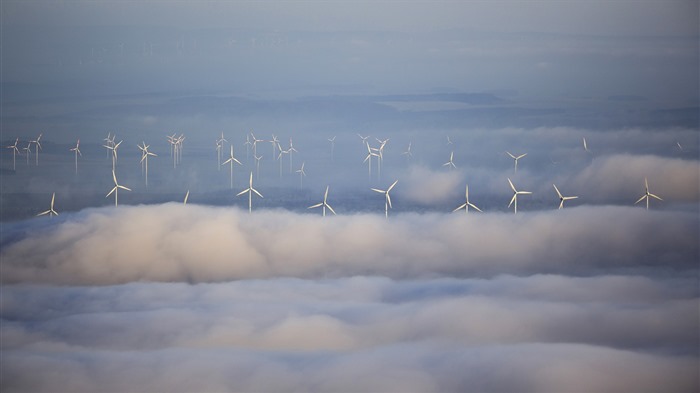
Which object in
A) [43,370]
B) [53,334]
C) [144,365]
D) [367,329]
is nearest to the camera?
[43,370]

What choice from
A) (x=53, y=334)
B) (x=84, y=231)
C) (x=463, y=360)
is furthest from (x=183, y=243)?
(x=463, y=360)

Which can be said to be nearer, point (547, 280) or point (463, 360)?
point (463, 360)

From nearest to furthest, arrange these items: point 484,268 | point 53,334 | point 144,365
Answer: point 144,365, point 53,334, point 484,268

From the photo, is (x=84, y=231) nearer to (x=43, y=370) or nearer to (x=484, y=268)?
(x=43, y=370)

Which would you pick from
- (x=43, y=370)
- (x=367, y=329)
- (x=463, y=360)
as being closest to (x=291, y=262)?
(x=367, y=329)

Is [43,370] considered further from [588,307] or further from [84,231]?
[588,307]

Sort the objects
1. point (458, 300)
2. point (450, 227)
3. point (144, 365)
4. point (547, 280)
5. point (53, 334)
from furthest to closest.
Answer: point (450, 227) → point (547, 280) → point (458, 300) → point (53, 334) → point (144, 365)

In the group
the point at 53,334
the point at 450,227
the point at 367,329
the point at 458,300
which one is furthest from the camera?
the point at 450,227

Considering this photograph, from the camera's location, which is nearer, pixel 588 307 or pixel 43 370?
pixel 43 370
